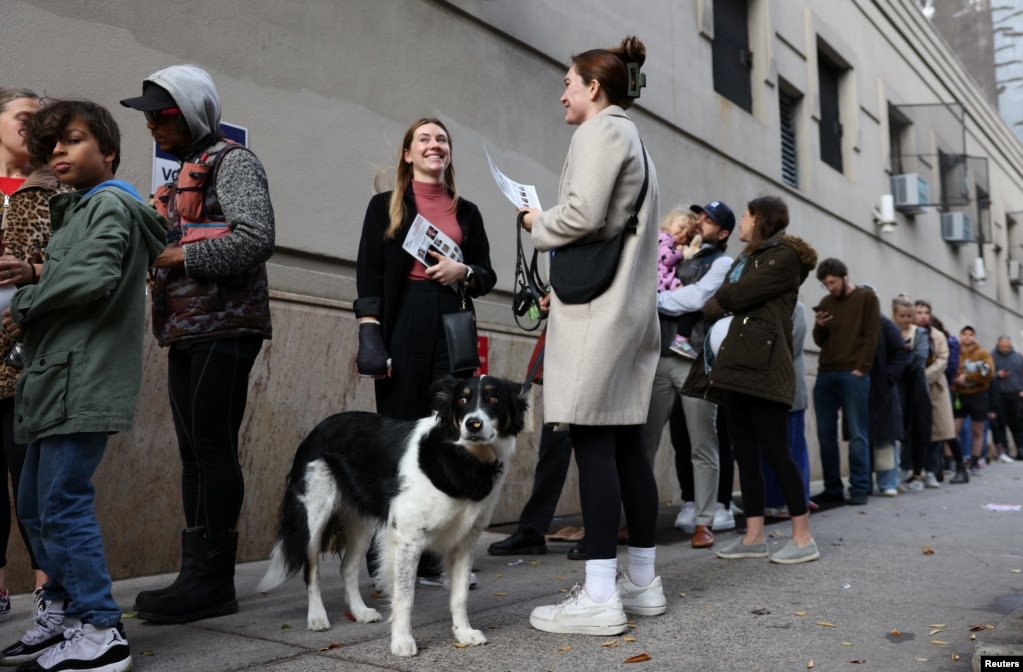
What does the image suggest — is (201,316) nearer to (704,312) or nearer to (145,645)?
(145,645)

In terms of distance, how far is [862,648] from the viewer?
3.32 meters

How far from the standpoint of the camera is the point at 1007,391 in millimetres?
15820

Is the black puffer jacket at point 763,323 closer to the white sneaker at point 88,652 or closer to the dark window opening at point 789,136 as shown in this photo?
the white sneaker at point 88,652

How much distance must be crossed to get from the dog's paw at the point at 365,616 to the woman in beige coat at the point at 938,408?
8.51 m

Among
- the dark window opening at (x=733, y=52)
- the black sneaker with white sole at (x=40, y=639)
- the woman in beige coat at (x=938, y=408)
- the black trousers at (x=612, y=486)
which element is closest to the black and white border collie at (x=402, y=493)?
the black trousers at (x=612, y=486)

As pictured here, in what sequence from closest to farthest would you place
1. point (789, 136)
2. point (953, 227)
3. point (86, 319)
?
point (86, 319)
point (789, 136)
point (953, 227)

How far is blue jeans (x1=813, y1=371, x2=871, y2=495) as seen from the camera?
8477 mm

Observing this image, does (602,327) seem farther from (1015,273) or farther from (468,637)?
(1015,273)

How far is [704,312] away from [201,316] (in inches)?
123

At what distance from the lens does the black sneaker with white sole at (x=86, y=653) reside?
9.02ft

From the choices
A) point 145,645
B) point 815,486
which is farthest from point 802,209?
point 145,645

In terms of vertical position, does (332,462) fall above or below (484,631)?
above

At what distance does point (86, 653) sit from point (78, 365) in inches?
33.1

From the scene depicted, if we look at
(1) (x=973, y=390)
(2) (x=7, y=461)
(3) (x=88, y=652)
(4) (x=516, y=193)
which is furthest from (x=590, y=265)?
(1) (x=973, y=390)
